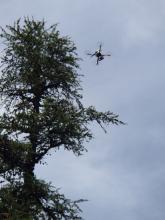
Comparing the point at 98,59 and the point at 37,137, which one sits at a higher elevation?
the point at 98,59

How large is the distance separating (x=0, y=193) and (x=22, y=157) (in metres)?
1.86

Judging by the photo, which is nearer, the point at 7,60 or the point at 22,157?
the point at 22,157

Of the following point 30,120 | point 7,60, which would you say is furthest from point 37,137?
point 7,60

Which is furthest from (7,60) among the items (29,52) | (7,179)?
(7,179)

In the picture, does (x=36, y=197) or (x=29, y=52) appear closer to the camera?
(x=36, y=197)

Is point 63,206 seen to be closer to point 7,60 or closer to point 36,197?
point 36,197

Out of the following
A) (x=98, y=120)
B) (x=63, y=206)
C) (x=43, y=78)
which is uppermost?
(x=43, y=78)

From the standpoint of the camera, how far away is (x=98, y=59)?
29.8 metres

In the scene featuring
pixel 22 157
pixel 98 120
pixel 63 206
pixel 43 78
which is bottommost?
pixel 63 206

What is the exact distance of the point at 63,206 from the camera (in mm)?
26469

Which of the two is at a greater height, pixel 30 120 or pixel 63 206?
pixel 30 120

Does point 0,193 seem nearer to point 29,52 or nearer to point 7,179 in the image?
point 7,179

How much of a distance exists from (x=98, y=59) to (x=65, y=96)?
233 centimetres

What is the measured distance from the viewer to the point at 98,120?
28344 millimetres
